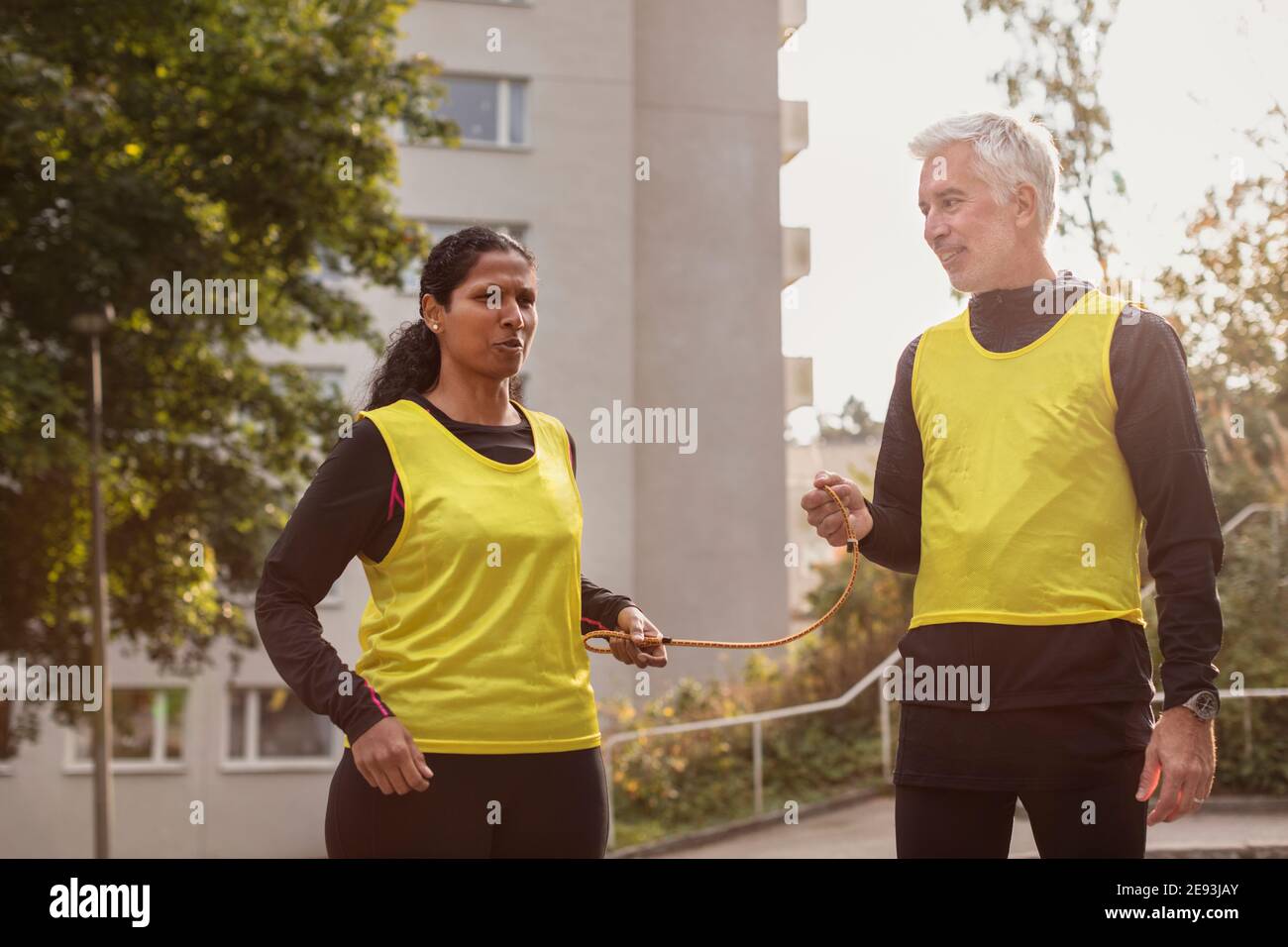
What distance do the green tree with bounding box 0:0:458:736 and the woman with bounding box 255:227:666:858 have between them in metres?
10.6

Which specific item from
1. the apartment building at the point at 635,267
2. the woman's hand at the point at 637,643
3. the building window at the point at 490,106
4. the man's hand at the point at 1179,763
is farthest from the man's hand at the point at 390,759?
the building window at the point at 490,106

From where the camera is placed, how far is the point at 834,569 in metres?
15.8

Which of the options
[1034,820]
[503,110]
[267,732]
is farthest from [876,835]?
[267,732]

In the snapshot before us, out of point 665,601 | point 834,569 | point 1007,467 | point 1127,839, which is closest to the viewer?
point 1127,839

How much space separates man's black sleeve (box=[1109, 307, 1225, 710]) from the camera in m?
2.37

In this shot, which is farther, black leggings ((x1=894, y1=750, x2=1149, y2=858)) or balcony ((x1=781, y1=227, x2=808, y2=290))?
balcony ((x1=781, y1=227, x2=808, y2=290))

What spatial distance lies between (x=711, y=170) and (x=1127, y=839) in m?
24.4

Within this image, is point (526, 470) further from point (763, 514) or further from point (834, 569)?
point (763, 514)

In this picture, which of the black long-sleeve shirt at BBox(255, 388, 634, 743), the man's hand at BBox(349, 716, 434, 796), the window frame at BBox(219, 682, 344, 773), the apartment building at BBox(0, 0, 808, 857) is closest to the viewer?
the man's hand at BBox(349, 716, 434, 796)

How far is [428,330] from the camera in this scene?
3.00m

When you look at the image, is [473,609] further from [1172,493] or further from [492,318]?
[1172,493]

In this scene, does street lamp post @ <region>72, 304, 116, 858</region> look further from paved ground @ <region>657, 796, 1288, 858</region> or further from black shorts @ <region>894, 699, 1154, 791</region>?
black shorts @ <region>894, 699, 1154, 791</region>

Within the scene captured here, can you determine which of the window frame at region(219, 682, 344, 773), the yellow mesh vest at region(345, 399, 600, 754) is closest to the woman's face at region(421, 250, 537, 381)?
the yellow mesh vest at region(345, 399, 600, 754)
